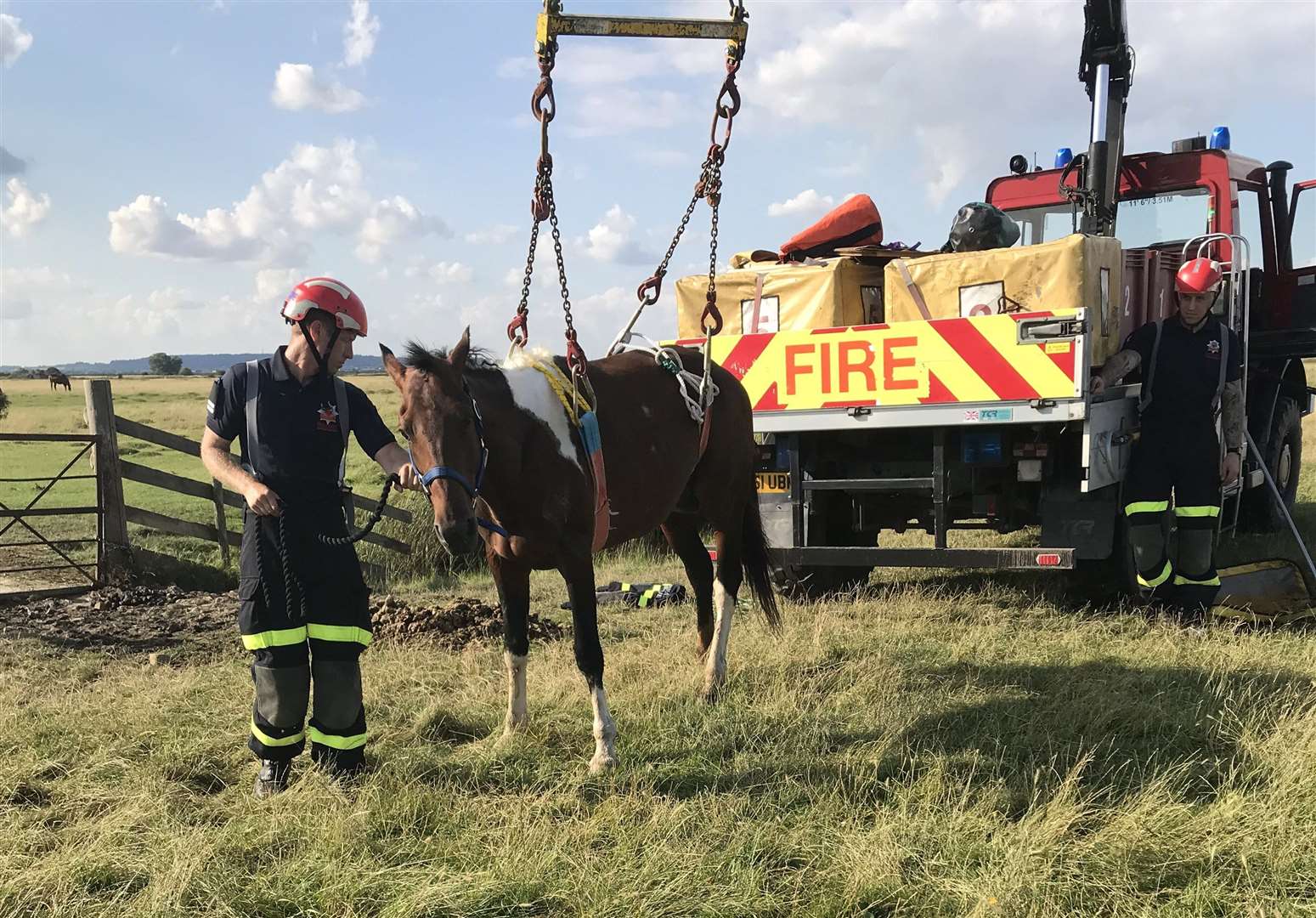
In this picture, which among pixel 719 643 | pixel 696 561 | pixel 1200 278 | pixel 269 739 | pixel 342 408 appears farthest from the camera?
pixel 1200 278

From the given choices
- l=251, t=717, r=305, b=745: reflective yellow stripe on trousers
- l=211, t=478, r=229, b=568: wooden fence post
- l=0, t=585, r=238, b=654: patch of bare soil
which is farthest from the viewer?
l=211, t=478, r=229, b=568: wooden fence post

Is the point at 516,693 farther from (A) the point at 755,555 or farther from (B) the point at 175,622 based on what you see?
(B) the point at 175,622

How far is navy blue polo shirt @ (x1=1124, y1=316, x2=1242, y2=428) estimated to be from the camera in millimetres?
5891

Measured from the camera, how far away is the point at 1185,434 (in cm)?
597

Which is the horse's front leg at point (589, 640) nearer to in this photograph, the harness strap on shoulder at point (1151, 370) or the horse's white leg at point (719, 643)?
the horse's white leg at point (719, 643)

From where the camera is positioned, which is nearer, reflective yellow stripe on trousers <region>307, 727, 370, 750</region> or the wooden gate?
reflective yellow stripe on trousers <region>307, 727, 370, 750</region>

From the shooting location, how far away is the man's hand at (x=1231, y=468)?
6.05m

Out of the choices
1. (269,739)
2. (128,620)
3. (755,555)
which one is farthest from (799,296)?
(128,620)

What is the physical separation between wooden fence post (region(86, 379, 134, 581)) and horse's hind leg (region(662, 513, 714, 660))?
5579mm

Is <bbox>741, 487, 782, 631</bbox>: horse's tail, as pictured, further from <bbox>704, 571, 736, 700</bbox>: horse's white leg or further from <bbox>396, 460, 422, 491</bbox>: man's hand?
<bbox>396, 460, 422, 491</bbox>: man's hand

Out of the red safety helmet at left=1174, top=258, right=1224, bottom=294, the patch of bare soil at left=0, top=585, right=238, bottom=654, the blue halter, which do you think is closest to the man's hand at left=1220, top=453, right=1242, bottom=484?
the red safety helmet at left=1174, top=258, right=1224, bottom=294

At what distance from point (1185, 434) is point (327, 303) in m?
5.16

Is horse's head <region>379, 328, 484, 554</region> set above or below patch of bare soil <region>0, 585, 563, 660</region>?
above

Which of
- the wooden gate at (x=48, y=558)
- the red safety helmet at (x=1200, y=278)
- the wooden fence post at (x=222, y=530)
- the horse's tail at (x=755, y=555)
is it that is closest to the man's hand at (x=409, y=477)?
the horse's tail at (x=755, y=555)
